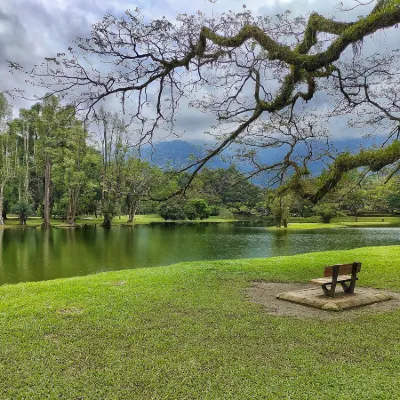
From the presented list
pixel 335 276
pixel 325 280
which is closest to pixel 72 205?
pixel 325 280

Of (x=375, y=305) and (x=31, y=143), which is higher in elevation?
(x=31, y=143)

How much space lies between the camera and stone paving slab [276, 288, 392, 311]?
704 cm

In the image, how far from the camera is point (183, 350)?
16.1ft

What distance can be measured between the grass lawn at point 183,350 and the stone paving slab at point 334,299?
0.66 meters

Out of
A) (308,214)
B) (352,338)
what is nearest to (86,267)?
(352,338)

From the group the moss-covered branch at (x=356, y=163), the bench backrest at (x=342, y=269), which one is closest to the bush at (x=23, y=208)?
the moss-covered branch at (x=356, y=163)

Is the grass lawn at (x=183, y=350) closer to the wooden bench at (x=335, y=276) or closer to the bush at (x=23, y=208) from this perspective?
the wooden bench at (x=335, y=276)

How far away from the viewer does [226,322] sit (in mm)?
6125

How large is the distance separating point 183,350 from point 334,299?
3.76 metres

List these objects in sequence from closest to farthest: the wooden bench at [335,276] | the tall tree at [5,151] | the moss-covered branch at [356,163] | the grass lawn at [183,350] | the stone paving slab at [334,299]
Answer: the grass lawn at [183,350] → the stone paving slab at [334,299] → the wooden bench at [335,276] → the moss-covered branch at [356,163] → the tall tree at [5,151]

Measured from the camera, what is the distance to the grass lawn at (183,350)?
3920 millimetres

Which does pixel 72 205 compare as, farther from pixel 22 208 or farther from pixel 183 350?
pixel 183 350

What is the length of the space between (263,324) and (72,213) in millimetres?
49111

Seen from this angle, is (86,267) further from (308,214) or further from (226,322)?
(308,214)
